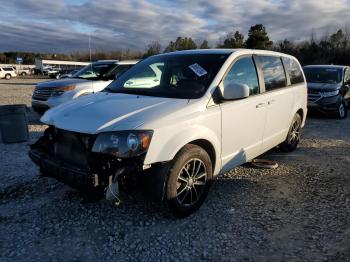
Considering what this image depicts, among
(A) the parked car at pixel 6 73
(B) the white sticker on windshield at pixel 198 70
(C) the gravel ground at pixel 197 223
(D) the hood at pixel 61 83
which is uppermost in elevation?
(A) the parked car at pixel 6 73

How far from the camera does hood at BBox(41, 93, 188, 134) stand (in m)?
3.70

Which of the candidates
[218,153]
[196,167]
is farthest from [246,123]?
[196,167]

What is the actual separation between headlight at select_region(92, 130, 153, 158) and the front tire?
43 cm

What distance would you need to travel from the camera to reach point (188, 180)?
13.7 feet

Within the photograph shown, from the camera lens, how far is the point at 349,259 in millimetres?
3396

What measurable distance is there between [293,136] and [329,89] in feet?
18.3

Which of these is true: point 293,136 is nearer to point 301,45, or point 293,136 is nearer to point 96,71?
point 96,71

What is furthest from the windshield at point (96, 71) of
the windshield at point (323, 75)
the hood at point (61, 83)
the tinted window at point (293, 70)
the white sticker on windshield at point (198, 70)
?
the windshield at point (323, 75)

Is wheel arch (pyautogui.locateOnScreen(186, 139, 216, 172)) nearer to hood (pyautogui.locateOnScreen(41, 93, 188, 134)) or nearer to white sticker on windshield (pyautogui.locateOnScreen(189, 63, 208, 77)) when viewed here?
hood (pyautogui.locateOnScreen(41, 93, 188, 134))

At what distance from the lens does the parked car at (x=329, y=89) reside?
11.6 meters

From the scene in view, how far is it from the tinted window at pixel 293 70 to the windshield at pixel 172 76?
6.87ft

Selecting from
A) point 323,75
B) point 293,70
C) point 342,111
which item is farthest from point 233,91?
point 323,75

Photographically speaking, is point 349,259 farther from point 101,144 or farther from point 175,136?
point 101,144

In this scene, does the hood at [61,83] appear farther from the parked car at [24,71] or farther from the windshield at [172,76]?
the parked car at [24,71]
